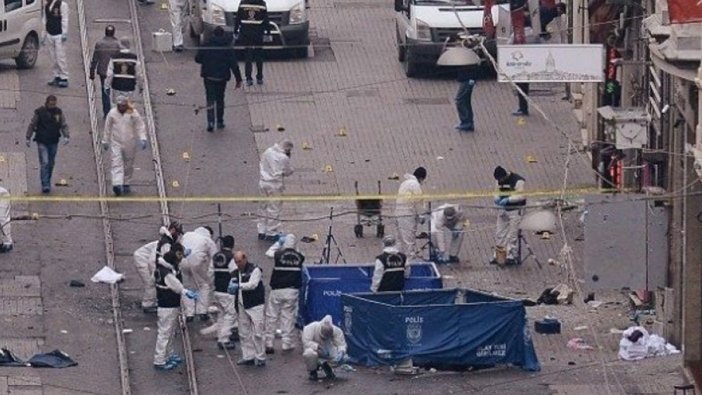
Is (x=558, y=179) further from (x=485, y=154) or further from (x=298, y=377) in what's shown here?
(x=298, y=377)

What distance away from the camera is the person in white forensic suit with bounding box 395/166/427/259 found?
4359 cm

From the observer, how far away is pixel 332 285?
1598 inches

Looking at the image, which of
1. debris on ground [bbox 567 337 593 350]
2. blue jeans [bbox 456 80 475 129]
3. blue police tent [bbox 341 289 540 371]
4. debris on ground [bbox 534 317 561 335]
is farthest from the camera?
blue jeans [bbox 456 80 475 129]

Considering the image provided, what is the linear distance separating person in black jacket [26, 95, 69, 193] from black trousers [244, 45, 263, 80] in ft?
21.5

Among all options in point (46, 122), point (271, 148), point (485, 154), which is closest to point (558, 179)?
point (485, 154)

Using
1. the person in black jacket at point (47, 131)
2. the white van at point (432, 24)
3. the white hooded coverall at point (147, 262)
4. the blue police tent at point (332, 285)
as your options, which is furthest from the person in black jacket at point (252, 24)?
the blue police tent at point (332, 285)

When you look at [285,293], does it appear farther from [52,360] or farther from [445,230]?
[445,230]

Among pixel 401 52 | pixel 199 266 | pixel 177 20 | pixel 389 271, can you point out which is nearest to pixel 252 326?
pixel 199 266

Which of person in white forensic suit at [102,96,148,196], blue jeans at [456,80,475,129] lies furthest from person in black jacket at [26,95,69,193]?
blue jeans at [456,80,475,129]

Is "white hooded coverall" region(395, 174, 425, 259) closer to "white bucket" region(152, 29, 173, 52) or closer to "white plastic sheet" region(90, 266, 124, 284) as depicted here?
"white plastic sheet" region(90, 266, 124, 284)

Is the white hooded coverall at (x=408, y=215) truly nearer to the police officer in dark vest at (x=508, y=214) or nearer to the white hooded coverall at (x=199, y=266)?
the police officer in dark vest at (x=508, y=214)

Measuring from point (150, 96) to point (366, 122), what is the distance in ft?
12.5

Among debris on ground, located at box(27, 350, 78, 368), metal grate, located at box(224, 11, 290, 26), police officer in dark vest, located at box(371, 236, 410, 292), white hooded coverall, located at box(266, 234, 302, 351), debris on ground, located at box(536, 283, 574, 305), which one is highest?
metal grate, located at box(224, 11, 290, 26)

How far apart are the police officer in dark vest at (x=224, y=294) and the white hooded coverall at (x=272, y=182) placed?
3759 millimetres
